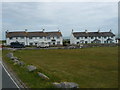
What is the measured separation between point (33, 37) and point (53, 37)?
8.28m

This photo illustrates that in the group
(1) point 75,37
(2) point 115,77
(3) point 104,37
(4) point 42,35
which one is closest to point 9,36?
(4) point 42,35

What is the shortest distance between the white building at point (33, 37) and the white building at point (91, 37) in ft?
26.3

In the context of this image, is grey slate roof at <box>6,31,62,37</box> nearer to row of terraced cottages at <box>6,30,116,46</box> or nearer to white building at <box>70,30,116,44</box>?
row of terraced cottages at <box>6,30,116,46</box>

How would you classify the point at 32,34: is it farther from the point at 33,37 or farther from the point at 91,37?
the point at 91,37

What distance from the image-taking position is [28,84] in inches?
602

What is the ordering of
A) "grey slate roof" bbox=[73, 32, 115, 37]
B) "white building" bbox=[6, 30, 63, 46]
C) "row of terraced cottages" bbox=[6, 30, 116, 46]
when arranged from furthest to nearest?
"grey slate roof" bbox=[73, 32, 115, 37] → "row of terraced cottages" bbox=[6, 30, 116, 46] → "white building" bbox=[6, 30, 63, 46]

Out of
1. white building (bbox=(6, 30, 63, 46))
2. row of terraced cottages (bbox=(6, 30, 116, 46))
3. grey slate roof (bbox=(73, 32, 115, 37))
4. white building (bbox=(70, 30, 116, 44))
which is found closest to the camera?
white building (bbox=(6, 30, 63, 46))

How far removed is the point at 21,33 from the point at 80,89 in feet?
260

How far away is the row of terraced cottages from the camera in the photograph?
8912 centimetres

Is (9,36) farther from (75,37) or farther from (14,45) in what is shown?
(75,37)

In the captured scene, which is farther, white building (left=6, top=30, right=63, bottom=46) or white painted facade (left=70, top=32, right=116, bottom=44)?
white painted facade (left=70, top=32, right=116, bottom=44)

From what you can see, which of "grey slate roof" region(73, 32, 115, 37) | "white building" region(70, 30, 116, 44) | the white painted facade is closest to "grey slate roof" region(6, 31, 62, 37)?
the white painted facade

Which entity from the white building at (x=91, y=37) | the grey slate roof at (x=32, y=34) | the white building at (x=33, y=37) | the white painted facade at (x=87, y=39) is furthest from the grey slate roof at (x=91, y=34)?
the white building at (x=33, y=37)

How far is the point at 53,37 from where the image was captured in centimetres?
9225
